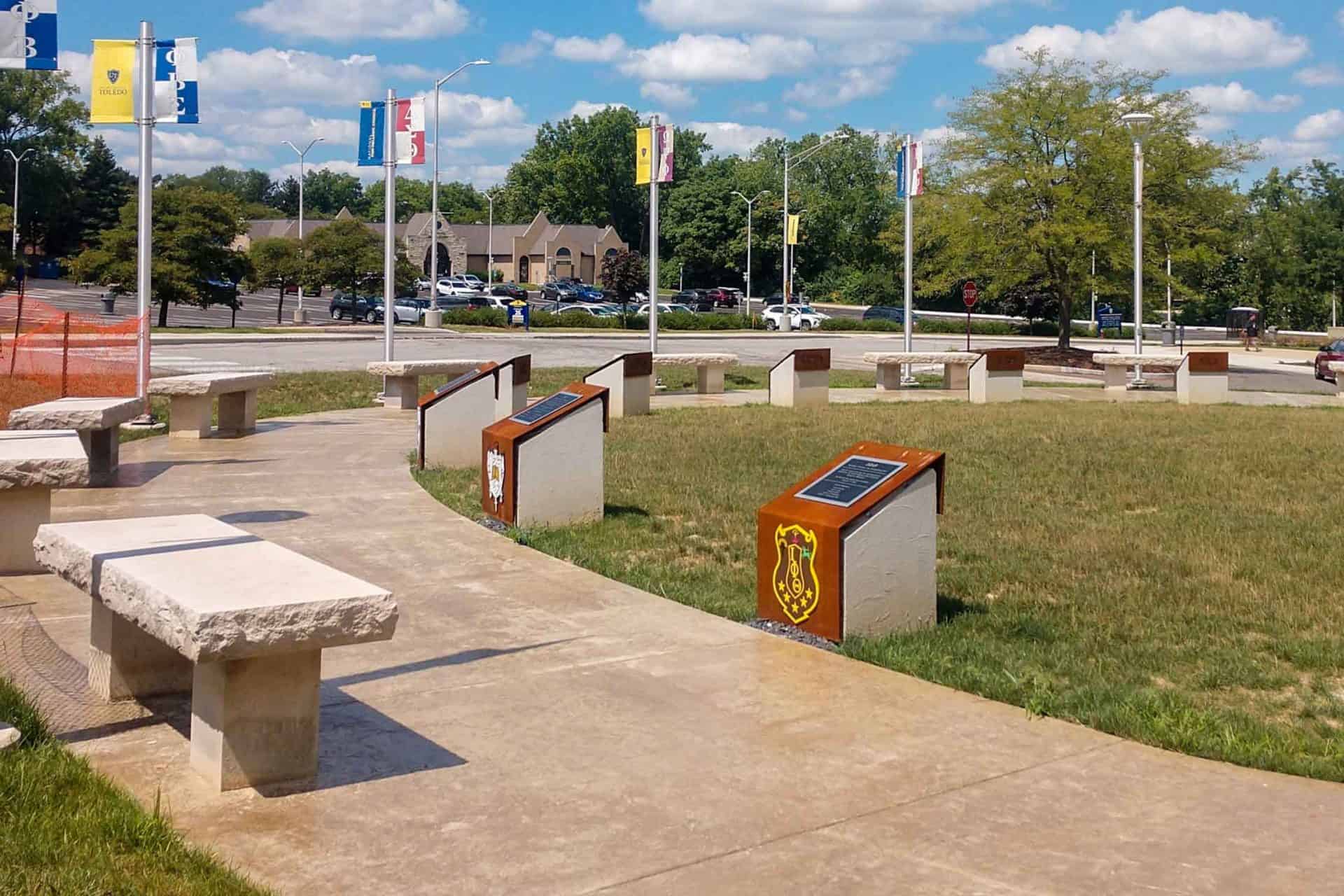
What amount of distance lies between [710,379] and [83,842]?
20.6 m

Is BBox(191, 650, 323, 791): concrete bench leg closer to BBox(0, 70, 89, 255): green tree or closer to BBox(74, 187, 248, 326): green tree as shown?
BBox(74, 187, 248, 326): green tree

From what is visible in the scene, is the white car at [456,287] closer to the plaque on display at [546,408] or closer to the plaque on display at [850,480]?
the plaque on display at [546,408]

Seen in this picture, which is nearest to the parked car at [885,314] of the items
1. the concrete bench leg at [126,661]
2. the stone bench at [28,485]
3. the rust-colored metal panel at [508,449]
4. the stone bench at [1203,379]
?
the stone bench at [1203,379]

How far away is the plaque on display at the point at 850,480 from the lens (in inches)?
311

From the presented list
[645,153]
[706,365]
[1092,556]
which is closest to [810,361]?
[706,365]

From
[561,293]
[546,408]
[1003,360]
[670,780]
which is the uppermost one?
[561,293]

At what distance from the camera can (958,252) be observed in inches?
1706

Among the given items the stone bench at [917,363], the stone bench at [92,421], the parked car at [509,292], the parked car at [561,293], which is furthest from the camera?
the parked car at [561,293]

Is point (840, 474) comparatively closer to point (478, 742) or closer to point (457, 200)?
point (478, 742)

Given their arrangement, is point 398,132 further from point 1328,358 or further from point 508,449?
point 1328,358

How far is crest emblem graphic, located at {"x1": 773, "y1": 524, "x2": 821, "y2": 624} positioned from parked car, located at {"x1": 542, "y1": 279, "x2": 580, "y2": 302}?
80.2 m

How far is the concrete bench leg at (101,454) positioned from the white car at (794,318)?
178 ft

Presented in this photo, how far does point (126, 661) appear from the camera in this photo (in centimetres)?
638

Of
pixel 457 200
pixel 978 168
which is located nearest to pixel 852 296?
pixel 978 168
